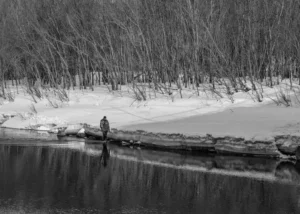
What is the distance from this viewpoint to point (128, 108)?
39.4 m

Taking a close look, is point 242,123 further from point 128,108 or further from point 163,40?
point 163,40

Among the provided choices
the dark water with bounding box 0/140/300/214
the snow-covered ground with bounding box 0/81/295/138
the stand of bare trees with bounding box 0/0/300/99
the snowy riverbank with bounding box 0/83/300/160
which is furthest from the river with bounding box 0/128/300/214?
the stand of bare trees with bounding box 0/0/300/99

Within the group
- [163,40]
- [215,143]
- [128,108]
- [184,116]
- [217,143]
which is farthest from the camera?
[163,40]

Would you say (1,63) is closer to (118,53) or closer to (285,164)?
(118,53)

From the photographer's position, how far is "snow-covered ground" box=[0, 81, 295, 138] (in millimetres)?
35250

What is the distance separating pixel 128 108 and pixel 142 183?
65.3 feet

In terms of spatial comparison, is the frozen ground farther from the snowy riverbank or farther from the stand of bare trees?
the stand of bare trees

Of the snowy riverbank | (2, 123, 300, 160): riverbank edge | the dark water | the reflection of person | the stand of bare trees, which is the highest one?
the stand of bare trees

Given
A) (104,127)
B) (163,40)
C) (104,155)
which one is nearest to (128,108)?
(163,40)

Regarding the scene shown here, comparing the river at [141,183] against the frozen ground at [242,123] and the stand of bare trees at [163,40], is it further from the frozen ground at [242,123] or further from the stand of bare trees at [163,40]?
the stand of bare trees at [163,40]

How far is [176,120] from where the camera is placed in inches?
1288

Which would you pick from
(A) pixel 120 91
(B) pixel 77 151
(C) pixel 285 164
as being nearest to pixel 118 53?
(A) pixel 120 91

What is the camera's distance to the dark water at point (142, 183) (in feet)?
53.2

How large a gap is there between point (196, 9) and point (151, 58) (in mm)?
6422
